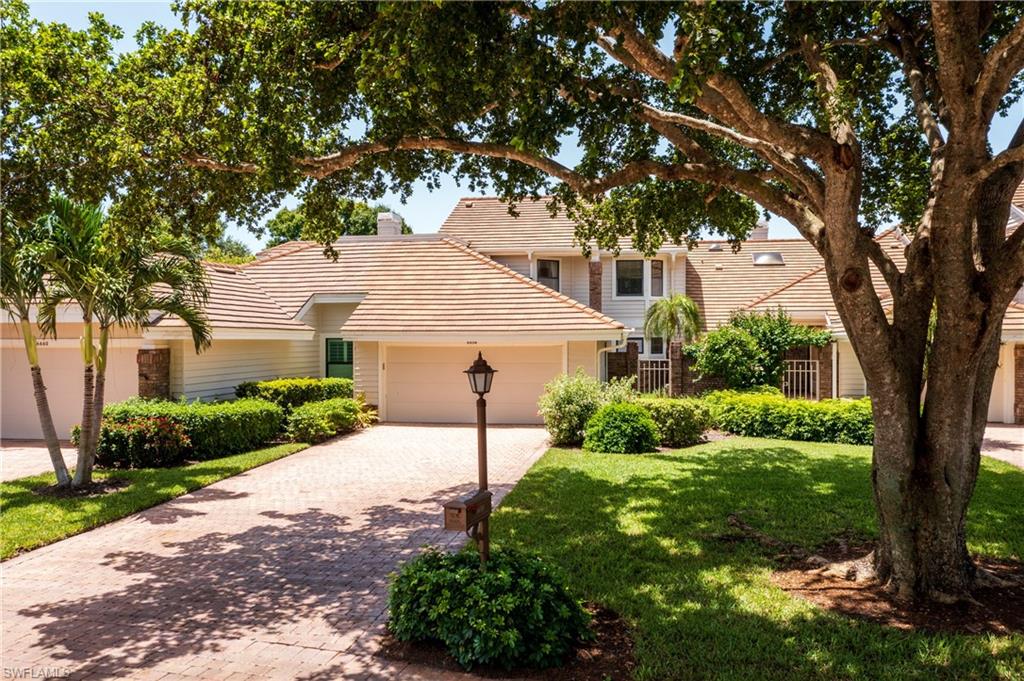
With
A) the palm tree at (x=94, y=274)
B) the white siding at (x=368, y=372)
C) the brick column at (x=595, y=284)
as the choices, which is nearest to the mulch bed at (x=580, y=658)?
the palm tree at (x=94, y=274)

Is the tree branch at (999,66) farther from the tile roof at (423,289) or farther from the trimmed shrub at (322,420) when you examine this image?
the trimmed shrub at (322,420)

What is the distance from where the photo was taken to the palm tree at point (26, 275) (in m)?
9.28

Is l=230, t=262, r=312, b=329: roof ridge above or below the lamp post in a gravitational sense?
above

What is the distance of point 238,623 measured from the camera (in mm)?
5496

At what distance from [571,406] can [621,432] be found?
1.38 meters

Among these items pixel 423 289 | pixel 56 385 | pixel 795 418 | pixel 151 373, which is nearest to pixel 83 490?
pixel 151 373

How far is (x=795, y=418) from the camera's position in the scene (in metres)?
15.1

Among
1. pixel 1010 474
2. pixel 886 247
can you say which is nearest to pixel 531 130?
pixel 1010 474

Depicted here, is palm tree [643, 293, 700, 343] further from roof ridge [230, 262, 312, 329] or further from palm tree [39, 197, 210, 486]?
palm tree [39, 197, 210, 486]

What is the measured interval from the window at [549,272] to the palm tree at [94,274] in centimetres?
1379

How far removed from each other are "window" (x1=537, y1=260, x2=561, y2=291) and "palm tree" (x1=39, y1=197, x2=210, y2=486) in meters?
13.8

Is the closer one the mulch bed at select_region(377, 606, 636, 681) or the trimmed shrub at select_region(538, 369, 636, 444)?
the mulch bed at select_region(377, 606, 636, 681)

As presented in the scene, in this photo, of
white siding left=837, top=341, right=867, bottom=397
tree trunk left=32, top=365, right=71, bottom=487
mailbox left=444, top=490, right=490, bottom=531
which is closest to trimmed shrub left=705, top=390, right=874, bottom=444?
white siding left=837, top=341, right=867, bottom=397

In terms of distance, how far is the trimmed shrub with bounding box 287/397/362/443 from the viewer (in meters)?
14.7
